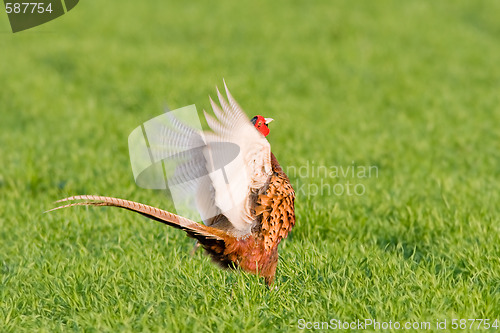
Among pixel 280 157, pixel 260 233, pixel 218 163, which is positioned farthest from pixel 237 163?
pixel 280 157

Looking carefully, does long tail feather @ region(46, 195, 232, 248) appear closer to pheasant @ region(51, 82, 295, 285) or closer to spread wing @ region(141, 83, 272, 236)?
pheasant @ region(51, 82, 295, 285)

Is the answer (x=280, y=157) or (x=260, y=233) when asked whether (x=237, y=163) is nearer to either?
(x=260, y=233)

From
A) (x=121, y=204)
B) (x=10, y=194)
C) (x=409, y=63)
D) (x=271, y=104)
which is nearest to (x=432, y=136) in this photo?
(x=271, y=104)

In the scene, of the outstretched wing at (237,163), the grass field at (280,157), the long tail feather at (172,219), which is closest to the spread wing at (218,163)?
the outstretched wing at (237,163)

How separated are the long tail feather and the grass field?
1.02 ft

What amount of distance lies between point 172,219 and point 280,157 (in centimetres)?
373

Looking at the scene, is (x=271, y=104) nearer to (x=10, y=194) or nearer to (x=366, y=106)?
(x=366, y=106)

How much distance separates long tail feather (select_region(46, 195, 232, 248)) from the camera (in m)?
3.26

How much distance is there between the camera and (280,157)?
700cm

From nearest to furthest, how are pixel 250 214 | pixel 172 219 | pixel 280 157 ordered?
pixel 172 219 < pixel 250 214 < pixel 280 157

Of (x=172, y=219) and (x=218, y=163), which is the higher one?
(x=218, y=163)

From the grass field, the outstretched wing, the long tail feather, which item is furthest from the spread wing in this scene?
the grass field

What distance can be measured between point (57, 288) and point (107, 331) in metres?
0.73

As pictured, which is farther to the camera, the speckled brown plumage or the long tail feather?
the speckled brown plumage
